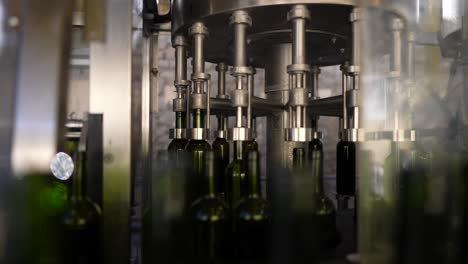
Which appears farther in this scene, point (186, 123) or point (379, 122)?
point (186, 123)

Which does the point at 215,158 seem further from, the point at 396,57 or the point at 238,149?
the point at 396,57

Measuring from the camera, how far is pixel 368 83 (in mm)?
460

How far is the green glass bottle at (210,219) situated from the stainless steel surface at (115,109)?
4.3 inches

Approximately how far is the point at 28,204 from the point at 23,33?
246mm

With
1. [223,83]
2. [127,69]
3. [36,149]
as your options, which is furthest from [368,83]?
[223,83]

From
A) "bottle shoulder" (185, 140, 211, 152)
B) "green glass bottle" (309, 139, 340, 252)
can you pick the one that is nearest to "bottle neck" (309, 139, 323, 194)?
"green glass bottle" (309, 139, 340, 252)

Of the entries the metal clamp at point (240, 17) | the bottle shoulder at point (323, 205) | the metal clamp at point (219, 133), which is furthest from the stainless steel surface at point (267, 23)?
the bottle shoulder at point (323, 205)

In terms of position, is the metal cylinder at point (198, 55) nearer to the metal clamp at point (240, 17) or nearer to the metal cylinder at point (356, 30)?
the metal clamp at point (240, 17)

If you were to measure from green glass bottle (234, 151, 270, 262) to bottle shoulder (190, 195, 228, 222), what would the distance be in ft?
0.09

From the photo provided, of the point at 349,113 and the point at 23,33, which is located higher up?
the point at 23,33

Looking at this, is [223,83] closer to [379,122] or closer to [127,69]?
[127,69]

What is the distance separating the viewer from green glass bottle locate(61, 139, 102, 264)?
536mm

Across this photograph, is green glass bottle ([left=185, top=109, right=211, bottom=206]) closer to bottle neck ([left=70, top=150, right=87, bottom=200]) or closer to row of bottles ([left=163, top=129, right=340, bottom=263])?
row of bottles ([left=163, top=129, right=340, bottom=263])

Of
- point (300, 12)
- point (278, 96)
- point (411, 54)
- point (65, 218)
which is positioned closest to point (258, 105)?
point (278, 96)
